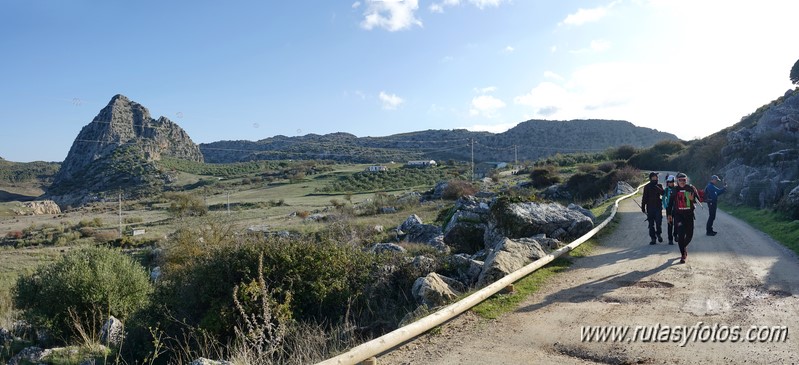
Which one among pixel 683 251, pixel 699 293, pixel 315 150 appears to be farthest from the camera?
pixel 315 150

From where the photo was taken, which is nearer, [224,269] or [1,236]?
[224,269]

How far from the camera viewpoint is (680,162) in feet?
169

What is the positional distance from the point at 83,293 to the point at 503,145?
4689 inches

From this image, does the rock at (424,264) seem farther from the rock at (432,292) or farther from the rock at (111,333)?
the rock at (111,333)

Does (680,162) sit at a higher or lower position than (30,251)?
higher

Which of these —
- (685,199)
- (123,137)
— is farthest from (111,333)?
(123,137)

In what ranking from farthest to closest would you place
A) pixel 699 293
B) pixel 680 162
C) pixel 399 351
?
1. pixel 680 162
2. pixel 699 293
3. pixel 399 351

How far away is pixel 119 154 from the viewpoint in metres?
102

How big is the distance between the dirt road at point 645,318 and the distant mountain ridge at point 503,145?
10433cm

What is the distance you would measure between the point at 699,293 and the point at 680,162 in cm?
4932

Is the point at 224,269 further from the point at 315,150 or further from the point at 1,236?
the point at 315,150

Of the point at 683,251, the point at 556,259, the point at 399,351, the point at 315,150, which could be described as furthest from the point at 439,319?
the point at 315,150

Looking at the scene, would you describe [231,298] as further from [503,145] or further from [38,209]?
[503,145]

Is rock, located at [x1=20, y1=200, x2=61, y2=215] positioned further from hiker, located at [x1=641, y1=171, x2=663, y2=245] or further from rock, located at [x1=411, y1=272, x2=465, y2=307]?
hiker, located at [x1=641, y1=171, x2=663, y2=245]
